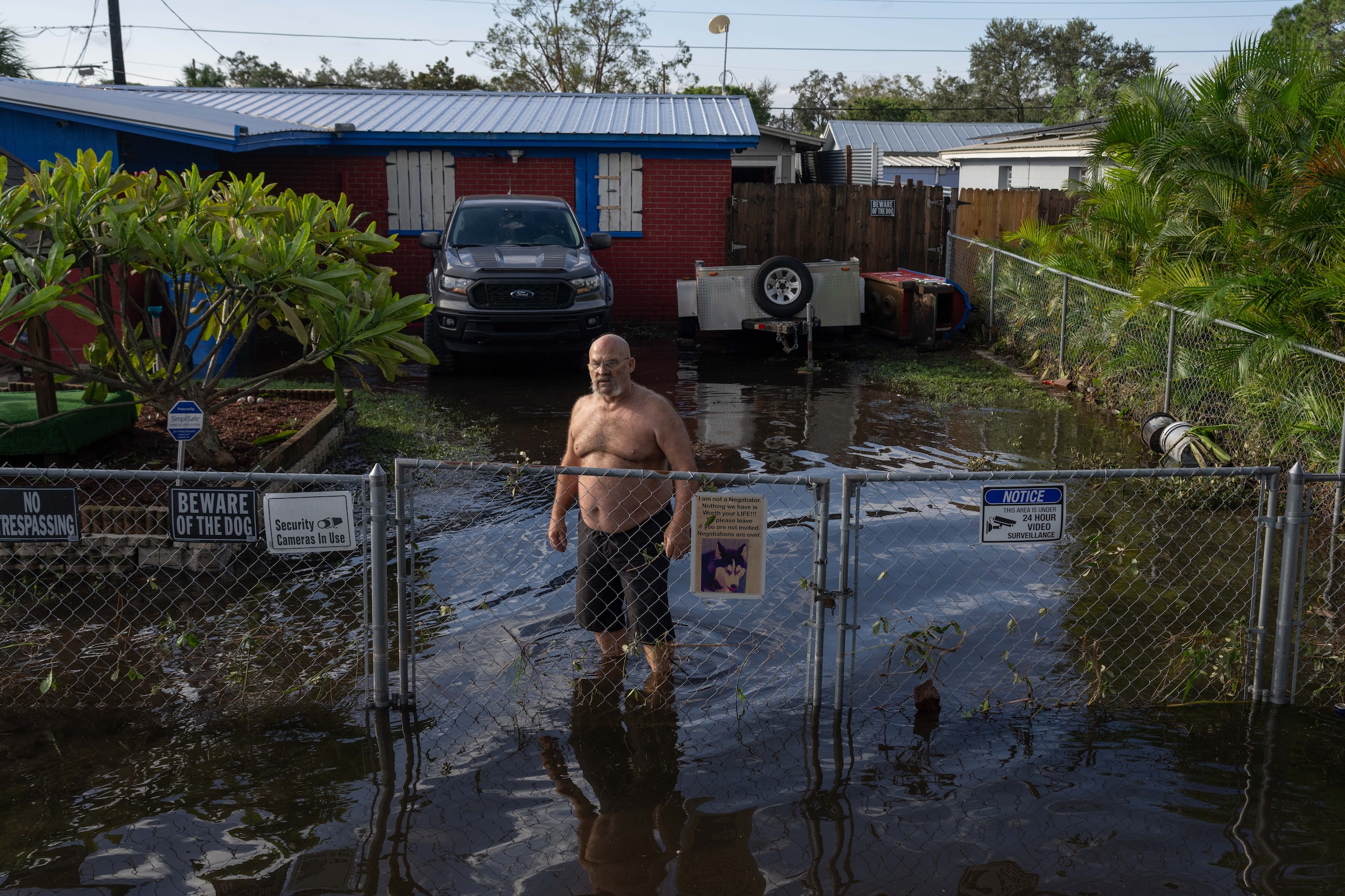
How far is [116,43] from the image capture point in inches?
1097

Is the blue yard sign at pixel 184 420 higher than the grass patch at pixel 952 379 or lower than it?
higher

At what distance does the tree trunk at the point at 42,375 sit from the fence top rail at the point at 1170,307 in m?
7.98

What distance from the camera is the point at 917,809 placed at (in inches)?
167

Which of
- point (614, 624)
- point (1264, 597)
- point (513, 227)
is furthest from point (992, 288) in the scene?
point (614, 624)

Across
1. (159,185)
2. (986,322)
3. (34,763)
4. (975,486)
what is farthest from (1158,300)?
(34,763)

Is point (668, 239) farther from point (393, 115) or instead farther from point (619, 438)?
point (619, 438)

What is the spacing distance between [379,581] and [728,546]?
4.73 ft

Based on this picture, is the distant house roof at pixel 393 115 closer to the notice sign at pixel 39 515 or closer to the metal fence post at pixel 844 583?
the notice sign at pixel 39 515

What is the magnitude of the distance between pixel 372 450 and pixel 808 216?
1042 cm

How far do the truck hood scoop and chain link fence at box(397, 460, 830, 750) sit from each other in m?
6.57

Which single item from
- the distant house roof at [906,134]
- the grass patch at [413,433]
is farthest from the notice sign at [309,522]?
the distant house roof at [906,134]

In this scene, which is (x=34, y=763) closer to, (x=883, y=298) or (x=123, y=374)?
(x=123, y=374)

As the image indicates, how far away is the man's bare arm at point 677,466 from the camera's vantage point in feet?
16.1

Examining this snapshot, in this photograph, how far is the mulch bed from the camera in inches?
304
